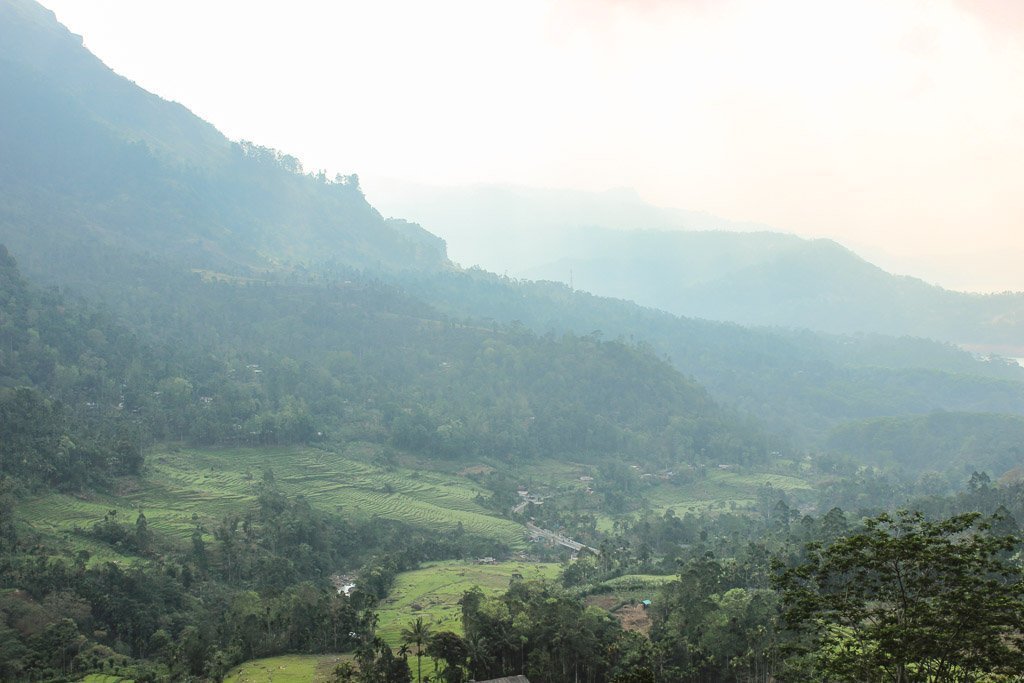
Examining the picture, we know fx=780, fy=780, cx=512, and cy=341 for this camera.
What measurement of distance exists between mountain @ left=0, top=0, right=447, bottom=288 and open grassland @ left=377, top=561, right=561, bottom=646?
215ft

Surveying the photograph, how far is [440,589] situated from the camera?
4150 centimetres

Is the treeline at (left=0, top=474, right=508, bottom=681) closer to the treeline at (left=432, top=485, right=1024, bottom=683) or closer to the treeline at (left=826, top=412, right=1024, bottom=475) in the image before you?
the treeline at (left=432, top=485, right=1024, bottom=683)

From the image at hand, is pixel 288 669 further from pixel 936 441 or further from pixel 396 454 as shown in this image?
pixel 936 441

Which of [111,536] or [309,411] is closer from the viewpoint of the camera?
[111,536]

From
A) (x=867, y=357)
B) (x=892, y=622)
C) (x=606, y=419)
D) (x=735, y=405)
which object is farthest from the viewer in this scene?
(x=867, y=357)

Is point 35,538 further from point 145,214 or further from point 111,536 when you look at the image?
point 145,214

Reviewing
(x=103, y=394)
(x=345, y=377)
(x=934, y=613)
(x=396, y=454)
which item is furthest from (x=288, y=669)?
(x=345, y=377)

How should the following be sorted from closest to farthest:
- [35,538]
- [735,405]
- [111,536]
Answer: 1. [35,538]
2. [111,536]
3. [735,405]

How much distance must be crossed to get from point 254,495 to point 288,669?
24.6 metres

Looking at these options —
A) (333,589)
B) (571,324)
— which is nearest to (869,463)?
(571,324)

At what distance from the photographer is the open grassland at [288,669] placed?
92.5 ft

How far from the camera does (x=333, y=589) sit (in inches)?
1577

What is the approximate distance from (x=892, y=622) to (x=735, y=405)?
335ft

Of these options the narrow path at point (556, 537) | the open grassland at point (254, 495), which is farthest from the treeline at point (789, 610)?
the open grassland at point (254, 495)
